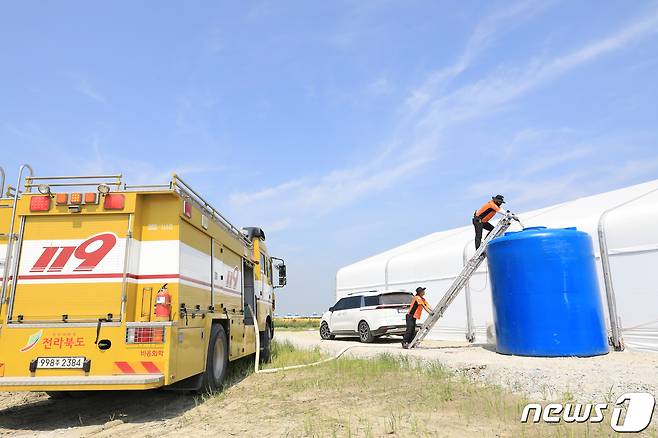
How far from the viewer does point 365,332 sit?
15.2 metres

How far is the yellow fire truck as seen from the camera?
221 inches

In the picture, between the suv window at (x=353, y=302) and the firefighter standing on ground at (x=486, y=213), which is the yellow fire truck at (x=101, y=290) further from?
the suv window at (x=353, y=302)

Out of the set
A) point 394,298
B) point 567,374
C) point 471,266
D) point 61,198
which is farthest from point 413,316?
point 61,198

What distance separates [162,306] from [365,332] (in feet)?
33.8

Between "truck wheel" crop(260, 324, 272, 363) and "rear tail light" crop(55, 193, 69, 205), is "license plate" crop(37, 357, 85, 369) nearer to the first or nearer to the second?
"rear tail light" crop(55, 193, 69, 205)

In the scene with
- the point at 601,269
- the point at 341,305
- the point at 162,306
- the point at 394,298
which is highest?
the point at 601,269

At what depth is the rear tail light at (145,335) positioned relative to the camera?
18.5ft

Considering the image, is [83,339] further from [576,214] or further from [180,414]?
[576,214]

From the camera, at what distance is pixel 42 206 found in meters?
6.16

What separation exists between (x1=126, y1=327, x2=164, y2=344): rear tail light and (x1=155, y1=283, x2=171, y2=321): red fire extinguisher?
14 cm

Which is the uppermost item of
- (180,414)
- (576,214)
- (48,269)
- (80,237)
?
(576,214)

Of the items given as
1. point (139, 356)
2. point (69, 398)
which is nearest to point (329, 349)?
point (69, 398)

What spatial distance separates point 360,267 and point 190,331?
15790 mm

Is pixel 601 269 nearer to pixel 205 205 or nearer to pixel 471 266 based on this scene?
pixel 471 266
